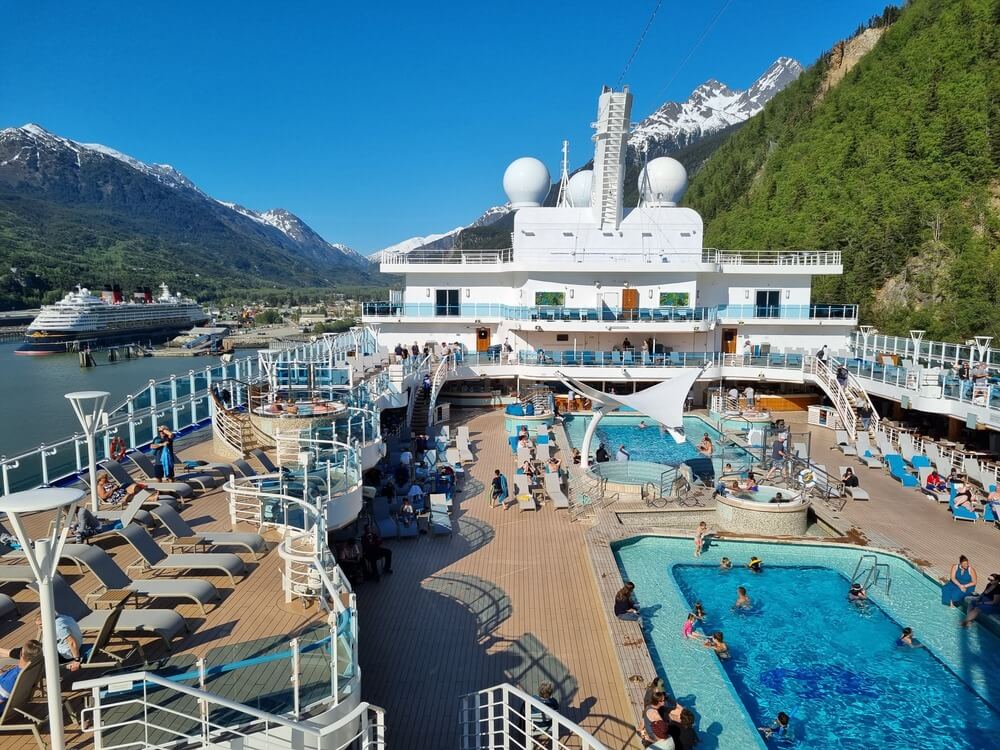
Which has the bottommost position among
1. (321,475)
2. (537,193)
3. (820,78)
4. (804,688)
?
(804,688)

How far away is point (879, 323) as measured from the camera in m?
43.1

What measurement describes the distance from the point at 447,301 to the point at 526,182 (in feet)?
22.3

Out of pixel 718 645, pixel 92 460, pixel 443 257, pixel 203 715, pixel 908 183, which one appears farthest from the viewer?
pixel 908 183

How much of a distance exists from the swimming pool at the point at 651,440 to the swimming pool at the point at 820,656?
18.2ft

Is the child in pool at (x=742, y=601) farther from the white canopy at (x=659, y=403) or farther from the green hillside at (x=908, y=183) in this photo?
the green hillside at (x=908, y=183)

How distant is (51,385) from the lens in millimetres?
58500

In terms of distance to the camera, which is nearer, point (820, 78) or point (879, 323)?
point (879, 323)

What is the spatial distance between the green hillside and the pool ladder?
99.8ft

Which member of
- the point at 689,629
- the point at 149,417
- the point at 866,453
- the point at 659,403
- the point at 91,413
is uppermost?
the point at 91,413

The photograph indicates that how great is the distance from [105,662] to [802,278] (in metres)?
28.9

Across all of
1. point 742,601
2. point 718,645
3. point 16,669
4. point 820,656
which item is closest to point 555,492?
point 742,601

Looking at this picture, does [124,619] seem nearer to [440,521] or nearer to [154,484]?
[154,484]

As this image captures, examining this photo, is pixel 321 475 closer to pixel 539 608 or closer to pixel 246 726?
pixel 539 608

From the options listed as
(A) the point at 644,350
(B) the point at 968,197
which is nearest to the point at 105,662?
(A) the point at 644,350
